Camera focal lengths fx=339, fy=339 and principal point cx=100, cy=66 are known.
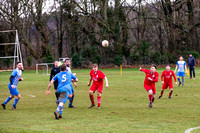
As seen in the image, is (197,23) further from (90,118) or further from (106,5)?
(90,118)

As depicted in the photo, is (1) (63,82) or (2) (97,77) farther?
(2) (97,77)

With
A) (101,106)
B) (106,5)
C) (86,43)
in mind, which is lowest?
(101,106)

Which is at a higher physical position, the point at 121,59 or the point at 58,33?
the point at 58,33

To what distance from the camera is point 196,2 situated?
48.4m

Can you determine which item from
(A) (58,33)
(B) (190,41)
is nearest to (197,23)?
(B) (190,41)

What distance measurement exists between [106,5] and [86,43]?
25.1 ft

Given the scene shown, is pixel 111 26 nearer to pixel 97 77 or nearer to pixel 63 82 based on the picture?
pixel 97 77

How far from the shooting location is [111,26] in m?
46.8

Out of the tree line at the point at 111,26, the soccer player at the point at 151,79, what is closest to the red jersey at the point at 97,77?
the soccer player at the point at 151,79

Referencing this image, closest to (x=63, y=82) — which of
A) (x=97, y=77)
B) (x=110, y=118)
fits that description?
(x=110, y=118)

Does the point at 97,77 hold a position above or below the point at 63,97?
above

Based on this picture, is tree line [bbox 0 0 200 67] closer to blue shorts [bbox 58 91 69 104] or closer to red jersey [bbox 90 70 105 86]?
red jersey [bbox 90 70 105 86]

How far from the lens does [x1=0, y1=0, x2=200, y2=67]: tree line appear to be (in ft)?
151

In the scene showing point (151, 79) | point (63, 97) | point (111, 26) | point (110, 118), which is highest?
point (111, 26)
